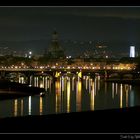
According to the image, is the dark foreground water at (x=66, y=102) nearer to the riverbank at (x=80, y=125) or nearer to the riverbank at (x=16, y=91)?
the riverbank at (x=16, y=91)

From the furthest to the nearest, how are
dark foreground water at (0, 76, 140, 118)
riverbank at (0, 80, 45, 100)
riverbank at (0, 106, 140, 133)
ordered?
riverbank at (0, 80, 45, 100) → dark foreground water at (0, 76, 140, 118) → riverbank at (0, 106, 140, 133)

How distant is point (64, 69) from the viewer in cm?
2495

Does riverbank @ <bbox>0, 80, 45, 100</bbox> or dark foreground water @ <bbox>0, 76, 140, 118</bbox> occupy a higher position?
riverbank @ <bbox>0, 80, 45, 100</bbox>

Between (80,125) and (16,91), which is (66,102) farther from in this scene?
(80,125)

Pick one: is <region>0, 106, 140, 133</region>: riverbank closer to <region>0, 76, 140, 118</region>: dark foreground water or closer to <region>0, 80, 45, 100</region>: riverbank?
<region>0, 76, 140, 118</region>: dark foreground water

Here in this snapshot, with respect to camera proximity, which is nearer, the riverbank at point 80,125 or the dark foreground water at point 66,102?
the riverbank at point 80,125

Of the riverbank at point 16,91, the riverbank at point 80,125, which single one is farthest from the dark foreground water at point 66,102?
the riverbank at point 80,125

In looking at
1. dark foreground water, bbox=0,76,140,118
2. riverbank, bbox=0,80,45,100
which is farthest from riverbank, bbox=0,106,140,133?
riverbank, bbox=0,80,45,100

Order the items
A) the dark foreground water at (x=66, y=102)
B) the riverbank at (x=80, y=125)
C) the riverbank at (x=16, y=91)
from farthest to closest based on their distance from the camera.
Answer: the riverbank at (x=16, y=91) < the dark foreground water at (x=66, y=102) < the riverbank at (x=80, y=125)

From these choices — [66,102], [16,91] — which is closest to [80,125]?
[66,102]

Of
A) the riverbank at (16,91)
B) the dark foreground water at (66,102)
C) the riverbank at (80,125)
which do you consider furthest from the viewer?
the riverbank at (16,91)

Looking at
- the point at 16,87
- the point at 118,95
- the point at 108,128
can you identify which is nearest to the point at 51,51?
the point at 16,87
